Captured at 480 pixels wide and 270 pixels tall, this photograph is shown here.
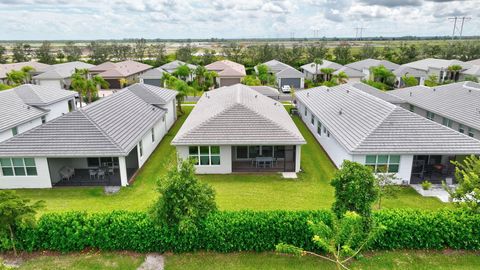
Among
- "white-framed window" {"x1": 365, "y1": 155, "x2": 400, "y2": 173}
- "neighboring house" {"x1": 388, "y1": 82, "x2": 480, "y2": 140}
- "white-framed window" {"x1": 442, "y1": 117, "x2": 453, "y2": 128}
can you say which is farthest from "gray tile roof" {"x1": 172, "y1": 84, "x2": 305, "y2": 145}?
"white-framed window" {"x1": 442, "y1": 117, "x2": 453, "y2": 128}

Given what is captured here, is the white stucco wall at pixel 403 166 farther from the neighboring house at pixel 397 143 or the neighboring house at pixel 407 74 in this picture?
the neighboring house at pixel 407 74

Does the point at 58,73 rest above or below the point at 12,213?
above

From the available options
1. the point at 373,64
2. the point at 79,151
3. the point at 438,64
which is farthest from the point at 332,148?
the point at 438,64

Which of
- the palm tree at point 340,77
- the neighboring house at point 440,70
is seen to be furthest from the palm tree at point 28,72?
the neighboring house at point 440,70

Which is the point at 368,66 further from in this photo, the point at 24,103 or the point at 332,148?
the point at 24,103

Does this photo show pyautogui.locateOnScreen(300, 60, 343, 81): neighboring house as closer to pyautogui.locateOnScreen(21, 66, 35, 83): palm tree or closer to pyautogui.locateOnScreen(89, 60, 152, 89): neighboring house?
pyautogui.locateOnScreen(89, 60, 152, 89): neighboring house

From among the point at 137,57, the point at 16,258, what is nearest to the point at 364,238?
the point at 16,258
